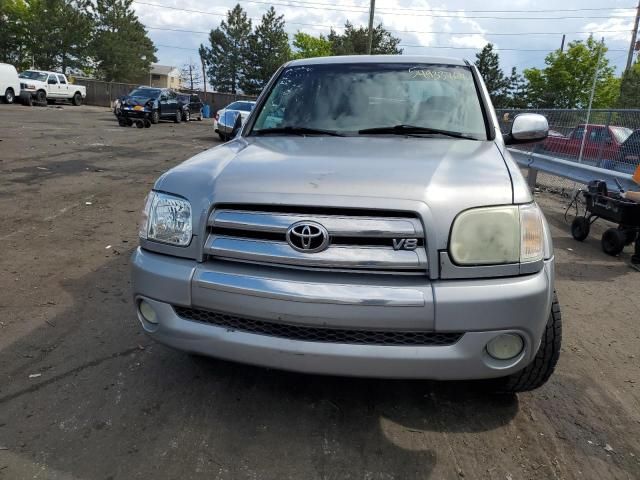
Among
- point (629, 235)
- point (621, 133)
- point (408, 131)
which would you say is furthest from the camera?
point (621, 133)

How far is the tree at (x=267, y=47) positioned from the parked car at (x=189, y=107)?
1395 inches

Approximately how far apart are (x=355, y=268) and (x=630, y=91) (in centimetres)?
3946

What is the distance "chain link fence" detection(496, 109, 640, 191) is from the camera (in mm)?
8688

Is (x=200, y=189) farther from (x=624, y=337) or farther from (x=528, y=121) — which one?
(x=624, y=337)

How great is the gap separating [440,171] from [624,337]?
2.51m

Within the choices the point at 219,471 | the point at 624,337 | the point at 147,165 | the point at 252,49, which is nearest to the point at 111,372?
the point at 219,471

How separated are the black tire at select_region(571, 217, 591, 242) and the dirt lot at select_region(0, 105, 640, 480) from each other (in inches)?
111

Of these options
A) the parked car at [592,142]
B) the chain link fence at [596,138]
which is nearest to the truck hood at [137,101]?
the chain link fence at [596,138]

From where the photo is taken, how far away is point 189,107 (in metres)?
30.8

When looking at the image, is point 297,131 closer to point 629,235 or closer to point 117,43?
point 629,235

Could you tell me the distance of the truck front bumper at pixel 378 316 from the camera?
212 centimetres

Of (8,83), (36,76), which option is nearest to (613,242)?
(8,83)

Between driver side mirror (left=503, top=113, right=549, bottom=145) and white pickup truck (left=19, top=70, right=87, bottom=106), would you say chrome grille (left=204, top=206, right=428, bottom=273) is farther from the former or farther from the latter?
white pickup truck (left=19, top=70, right=87, bottom=106)

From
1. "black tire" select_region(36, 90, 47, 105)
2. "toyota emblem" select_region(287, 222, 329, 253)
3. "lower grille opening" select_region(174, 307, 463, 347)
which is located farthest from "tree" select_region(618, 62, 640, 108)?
"black tire" select_region(36, 90, 47, 105)
